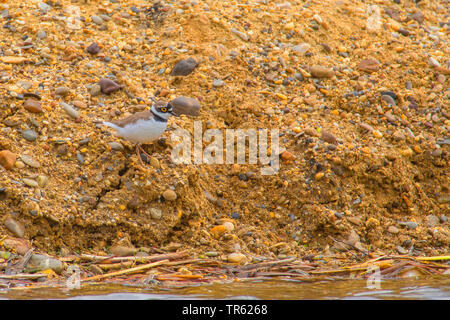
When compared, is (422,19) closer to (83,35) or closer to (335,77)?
(335,77)

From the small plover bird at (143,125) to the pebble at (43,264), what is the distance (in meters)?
1.48

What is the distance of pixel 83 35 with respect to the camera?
762 cm

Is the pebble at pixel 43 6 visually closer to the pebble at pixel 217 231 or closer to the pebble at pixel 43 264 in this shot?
the pebble at pixel 43 264

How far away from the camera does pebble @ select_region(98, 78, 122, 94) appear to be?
6.95 meters

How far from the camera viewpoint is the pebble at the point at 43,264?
5.25 metres

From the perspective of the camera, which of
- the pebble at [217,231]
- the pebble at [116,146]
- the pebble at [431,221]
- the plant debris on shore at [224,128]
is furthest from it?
the pebble at [431,221]

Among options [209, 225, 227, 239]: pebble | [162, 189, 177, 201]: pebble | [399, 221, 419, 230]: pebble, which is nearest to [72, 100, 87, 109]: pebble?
[162, 189, 177, 201]: pebble

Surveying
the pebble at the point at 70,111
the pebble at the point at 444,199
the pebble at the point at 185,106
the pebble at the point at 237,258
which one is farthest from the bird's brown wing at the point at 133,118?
the pebble at the point at 444,199

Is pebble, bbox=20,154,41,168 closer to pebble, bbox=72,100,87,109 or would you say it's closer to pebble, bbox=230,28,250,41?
pebble, bbox=72,100,87,109
